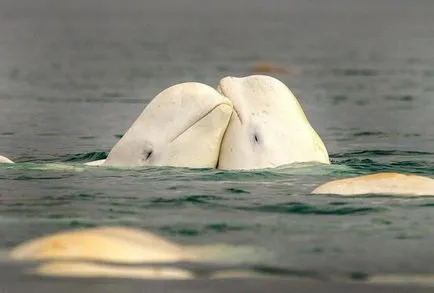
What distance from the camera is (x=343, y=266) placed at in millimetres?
12969

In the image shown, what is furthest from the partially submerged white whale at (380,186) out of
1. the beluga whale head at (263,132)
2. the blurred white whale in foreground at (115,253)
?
the blurred white whale in foreground at (115,253)

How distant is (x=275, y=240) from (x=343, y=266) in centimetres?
128

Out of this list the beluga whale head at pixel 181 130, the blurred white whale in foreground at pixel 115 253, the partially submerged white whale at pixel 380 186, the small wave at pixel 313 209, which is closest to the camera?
the blurred white whale in foreground at pixel 115 253

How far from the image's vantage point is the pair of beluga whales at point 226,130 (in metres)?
17.9

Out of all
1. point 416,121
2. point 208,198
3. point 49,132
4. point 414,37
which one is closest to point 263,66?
point 416,121

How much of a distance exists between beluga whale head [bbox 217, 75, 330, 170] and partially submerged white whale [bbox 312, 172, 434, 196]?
108cm

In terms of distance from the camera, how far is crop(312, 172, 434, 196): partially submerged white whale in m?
16.7

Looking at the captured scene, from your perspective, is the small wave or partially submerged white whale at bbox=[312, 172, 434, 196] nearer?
the small wave

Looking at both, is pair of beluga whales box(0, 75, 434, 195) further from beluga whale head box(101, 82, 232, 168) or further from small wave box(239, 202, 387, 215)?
small wave box(239, 202, 387, 215)

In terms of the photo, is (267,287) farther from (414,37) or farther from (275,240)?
(414,37)

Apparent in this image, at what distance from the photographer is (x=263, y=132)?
17844 mm

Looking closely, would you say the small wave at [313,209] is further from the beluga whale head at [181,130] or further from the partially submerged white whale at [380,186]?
the beluga whale head at [181,130]

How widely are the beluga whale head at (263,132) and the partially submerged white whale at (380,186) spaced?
1.08 meters

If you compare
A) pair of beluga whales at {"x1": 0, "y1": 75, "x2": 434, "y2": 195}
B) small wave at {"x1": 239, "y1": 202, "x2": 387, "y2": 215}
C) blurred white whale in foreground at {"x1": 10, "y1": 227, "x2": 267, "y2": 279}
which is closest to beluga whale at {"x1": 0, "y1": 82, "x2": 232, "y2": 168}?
pair of beluga whales at {"x1": 0, "y1": 75, "x2": 434, "y2": 195}
